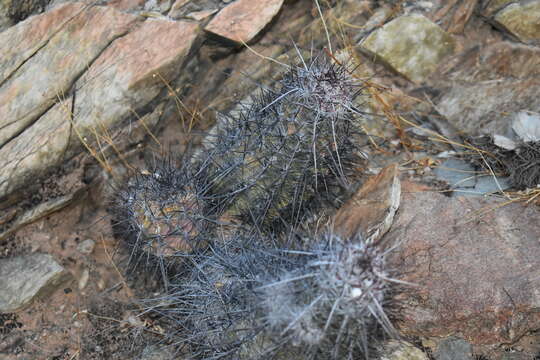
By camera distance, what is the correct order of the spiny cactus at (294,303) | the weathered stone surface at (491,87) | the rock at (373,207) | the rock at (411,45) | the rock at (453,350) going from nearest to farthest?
1. the spiny cactus at (294,303)
2. the rock at (453,350)
3. the rock at (373,207)
4. the weathered stone surface at (491,87)
5. the rock at (411,45)

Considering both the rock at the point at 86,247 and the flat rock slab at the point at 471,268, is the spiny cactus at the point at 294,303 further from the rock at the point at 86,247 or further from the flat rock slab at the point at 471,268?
the rock at the point at 86,247

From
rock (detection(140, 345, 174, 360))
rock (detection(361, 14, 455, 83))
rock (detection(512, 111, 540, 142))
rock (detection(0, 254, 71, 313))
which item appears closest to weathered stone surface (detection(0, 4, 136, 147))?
rock (detection(0, 254, 71, 313))

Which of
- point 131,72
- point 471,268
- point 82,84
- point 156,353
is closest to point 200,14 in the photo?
point 131,72

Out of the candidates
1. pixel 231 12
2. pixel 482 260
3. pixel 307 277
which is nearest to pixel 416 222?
pixel 482 260

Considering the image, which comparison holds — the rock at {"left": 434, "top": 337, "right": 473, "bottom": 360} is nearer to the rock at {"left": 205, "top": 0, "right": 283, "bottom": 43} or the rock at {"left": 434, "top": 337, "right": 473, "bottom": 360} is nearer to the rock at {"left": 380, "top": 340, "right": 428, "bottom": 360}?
the rock at {"left": 380, "top": 340, "right": 428, "bottom": 360}

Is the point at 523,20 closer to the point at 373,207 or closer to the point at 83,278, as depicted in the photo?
the point at 373,207

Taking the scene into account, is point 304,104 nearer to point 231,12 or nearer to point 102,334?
point 231,12

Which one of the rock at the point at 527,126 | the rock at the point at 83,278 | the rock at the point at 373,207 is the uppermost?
the rock at the point at 373,207

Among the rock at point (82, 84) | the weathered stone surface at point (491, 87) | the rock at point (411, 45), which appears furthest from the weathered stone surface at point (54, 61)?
the weathered stone surface at point (491, 87)
